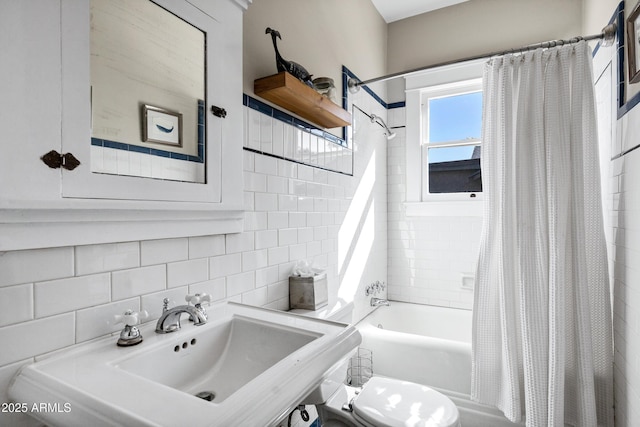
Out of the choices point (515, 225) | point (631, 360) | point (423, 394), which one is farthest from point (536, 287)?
point (423, 394)

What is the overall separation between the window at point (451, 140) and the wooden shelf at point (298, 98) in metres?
1.39

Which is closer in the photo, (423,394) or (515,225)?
(423,394)

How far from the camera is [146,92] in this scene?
38.4 inches

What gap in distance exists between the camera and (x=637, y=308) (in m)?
1.27

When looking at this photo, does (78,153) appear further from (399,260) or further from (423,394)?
(399,260)

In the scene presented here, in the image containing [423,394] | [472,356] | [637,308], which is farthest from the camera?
[472,356]

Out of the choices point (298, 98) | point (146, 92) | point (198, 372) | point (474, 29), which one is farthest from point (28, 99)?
point (474, 29)

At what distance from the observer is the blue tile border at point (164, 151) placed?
34.1 inches

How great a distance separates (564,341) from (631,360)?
0.22 m

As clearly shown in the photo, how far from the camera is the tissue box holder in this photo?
1.56m

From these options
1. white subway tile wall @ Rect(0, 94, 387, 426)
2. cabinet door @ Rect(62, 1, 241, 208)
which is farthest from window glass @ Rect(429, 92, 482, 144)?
cabinet door @ Rect(62, 1, 241, 208)

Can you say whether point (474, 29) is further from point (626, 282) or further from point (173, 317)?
point (173, 317)

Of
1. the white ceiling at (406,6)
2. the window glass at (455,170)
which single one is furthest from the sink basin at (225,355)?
the white ceiling at (406,6)

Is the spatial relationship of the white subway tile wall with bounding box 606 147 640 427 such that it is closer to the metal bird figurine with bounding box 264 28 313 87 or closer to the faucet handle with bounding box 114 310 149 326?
the metal bird figurine with bounding box 264 28 313 87
